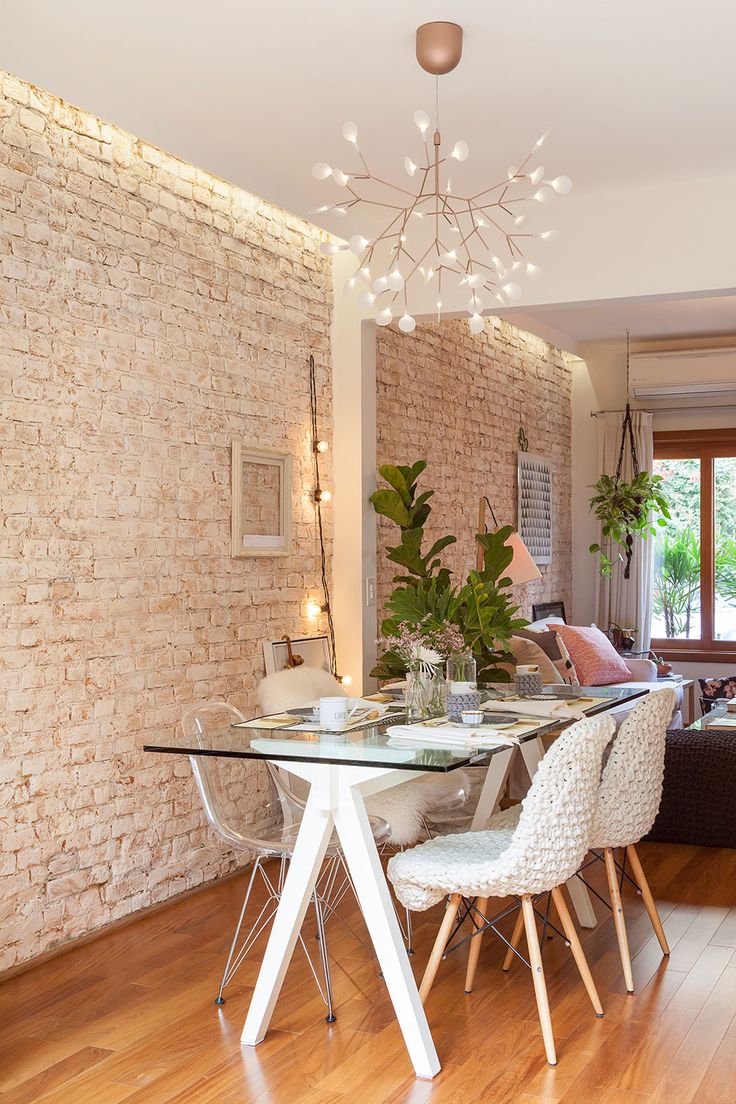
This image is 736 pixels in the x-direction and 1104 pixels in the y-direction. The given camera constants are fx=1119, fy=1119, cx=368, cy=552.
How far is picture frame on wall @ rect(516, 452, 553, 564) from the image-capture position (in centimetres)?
859

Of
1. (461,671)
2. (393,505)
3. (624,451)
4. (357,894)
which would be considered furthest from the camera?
(624,451)

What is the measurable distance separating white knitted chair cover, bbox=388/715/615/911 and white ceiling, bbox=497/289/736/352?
16.3 ft

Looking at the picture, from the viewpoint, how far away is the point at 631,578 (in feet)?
31.2

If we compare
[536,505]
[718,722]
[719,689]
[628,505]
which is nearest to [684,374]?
[628,505]

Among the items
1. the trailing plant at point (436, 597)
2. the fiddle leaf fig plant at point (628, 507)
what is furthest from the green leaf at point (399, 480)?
the fiddle leaf fig plant at point (628, 507)

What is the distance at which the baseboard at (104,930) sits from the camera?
3.85 m

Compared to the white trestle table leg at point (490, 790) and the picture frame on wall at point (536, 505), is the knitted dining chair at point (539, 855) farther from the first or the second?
the picture frame on wall at point (536, 505)

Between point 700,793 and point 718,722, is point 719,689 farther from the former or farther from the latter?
point 700,793

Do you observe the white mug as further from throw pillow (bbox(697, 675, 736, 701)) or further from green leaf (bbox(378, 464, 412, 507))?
throw pillow (bbox(697, 675, 736, 701))

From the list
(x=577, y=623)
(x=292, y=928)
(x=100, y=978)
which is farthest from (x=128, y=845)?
(x=577, y=623)

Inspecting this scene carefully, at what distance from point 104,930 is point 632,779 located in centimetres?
206

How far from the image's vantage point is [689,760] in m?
5.43

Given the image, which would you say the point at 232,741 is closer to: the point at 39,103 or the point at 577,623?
the point at 39,103

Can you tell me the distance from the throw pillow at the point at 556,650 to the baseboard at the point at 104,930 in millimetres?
2794
